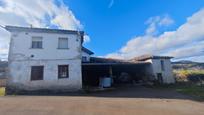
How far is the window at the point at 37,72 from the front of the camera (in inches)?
592

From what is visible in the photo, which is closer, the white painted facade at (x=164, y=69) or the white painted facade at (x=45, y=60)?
the white painted facade at (x=45, y=60)

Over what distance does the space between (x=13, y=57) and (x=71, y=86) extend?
604 cm

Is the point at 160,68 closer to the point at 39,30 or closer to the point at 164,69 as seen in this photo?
the point at 164,69

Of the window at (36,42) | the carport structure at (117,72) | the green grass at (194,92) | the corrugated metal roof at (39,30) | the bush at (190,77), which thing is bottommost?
the green grass at (194,92)

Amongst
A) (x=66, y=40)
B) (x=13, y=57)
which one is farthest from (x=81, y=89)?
(x=13, y=57)

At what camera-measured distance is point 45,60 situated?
15.5 m

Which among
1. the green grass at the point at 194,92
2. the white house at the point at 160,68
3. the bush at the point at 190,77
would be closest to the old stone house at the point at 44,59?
the green grass at the point at 194,92

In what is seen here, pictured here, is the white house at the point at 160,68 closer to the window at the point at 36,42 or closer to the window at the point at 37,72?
the window at the point at 37,72

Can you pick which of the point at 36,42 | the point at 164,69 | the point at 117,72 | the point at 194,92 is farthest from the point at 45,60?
the point at 164,69

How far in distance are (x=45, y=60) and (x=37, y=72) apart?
136 cm

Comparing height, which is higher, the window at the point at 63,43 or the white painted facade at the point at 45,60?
the window at the point at 63,43

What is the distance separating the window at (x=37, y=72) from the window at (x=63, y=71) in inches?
64.8

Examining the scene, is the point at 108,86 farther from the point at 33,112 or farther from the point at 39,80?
the point at 33,112

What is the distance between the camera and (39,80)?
15094 millimetres
